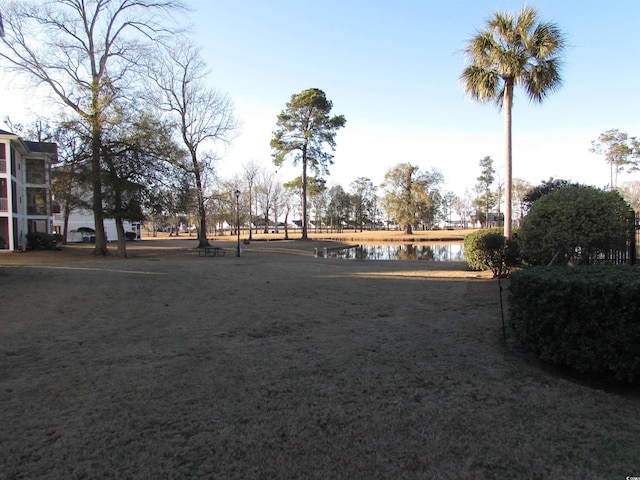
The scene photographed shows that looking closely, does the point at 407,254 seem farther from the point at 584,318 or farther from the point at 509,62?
the point at 584,318

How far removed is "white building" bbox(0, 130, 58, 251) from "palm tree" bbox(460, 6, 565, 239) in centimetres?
2193

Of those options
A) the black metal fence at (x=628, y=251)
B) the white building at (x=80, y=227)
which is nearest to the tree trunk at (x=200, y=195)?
the white building at (x=80, y=227)

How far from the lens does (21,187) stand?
28.0 meters

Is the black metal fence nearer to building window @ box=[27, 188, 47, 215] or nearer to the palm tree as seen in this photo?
the palm tree

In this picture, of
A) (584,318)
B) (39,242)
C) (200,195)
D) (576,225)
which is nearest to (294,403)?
(584,318)

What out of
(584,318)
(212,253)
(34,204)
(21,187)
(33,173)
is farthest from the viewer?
(34,204)

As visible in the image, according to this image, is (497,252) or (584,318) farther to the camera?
(497,252)

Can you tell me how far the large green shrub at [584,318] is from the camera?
3.41 meters

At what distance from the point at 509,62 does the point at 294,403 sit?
13425 mm

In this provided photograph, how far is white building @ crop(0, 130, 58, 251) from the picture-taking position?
925 inches

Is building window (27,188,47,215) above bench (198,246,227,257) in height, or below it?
above

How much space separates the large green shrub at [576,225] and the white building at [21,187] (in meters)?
24.0

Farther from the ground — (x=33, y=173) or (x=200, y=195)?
(x=33, y=173)

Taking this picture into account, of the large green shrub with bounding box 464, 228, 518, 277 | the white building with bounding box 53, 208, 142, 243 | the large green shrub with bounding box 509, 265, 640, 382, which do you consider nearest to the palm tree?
the large green shrub with bounding box 464, 228, 518, 277
